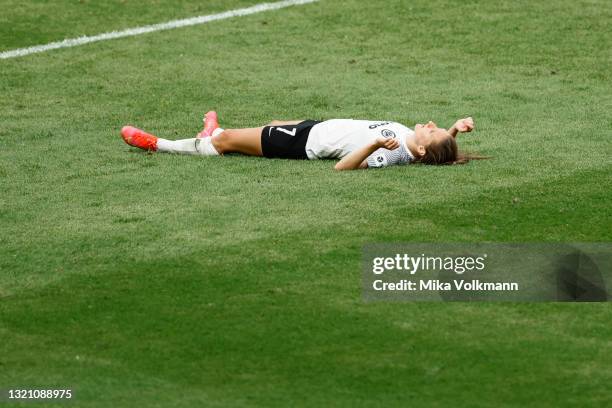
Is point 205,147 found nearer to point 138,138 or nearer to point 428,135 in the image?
point 138,138

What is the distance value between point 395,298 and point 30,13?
367 inches

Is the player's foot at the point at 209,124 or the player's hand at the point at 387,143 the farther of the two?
the player's foot at the point at 209,124

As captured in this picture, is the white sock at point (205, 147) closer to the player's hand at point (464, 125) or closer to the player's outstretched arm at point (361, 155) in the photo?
the player's outstretched arm at point (361, 155)

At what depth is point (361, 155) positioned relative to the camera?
11.2m

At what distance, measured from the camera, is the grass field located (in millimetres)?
7758

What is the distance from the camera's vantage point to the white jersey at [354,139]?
1129cm

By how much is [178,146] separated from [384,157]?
181 centimetres

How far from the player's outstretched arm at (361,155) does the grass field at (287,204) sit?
0.55 ft

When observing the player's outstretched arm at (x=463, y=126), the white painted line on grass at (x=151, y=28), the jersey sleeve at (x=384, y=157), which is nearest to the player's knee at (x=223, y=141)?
the jersey sleeve at (x=384, y=157)

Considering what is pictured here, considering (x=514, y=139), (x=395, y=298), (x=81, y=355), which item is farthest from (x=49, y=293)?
(x=514, y=139)

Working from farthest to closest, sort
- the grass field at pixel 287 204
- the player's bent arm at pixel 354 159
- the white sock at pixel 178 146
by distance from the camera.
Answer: the white sock at pixel 178 146 < the player's bent arm at pixel 354 159 < the grass field at pixel 287 204

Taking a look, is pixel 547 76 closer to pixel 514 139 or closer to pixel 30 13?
pixel 514 139

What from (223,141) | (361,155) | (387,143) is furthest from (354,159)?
(223,141)

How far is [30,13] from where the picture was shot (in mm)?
16703
